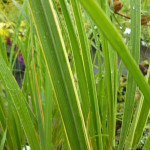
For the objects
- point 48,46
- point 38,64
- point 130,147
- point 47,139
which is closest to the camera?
point 48,46

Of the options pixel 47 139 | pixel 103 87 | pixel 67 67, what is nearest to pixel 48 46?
pixel 67 67

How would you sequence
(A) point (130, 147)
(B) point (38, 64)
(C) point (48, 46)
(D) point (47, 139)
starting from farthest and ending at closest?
1. (B) point (38, 64)
2. (A) point (130, 147)
3. (D) point (47, 139)
4. (C) point (48, 46)

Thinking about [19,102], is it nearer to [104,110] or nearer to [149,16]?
[104,110]

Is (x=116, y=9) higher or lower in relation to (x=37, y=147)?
higher

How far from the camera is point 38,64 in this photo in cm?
72

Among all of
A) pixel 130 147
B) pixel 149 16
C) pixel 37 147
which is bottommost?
pixel 130 147

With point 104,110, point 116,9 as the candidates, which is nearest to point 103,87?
point 104,110

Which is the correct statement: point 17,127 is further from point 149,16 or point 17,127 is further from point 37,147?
point 149,16

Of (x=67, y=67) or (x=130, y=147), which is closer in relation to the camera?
(x=67, y=67)

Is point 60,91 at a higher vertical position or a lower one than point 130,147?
higher

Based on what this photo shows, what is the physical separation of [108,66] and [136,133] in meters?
0.16

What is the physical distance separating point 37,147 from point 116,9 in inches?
13.3

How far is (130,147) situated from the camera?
0.47 m

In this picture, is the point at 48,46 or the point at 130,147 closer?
the point at 48,46
